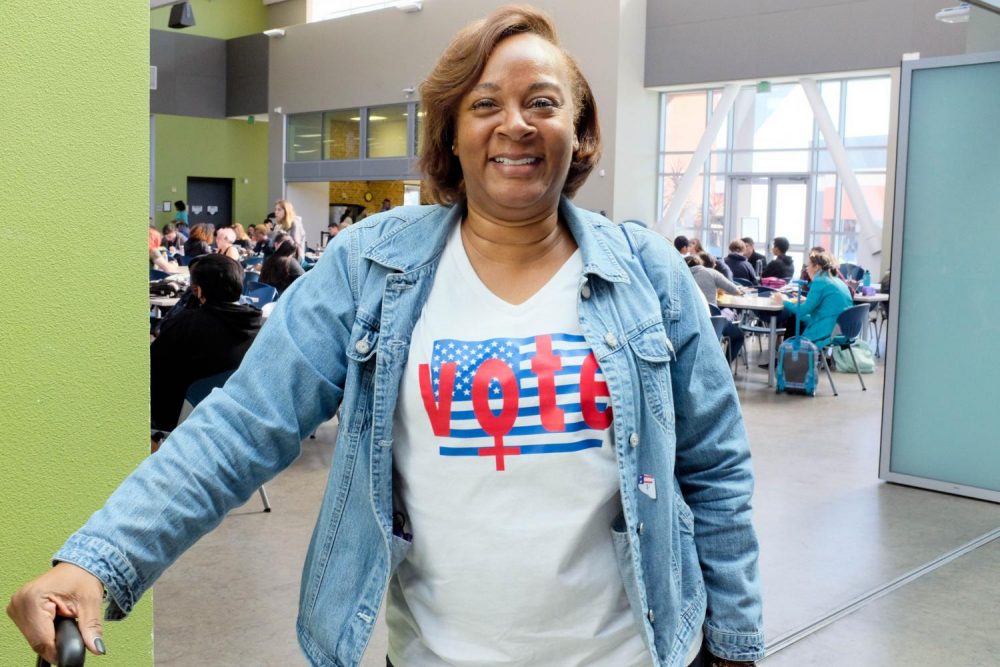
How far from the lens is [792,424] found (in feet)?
24.2

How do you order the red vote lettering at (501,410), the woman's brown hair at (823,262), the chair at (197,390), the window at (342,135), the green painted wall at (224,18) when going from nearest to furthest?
1. the red vote lettering at (501,410)
2. the chair at (197,390)
3. the woman's brown hair at (823,262)
4. the window at (342,135)
5. the green painted wall at (224,18)

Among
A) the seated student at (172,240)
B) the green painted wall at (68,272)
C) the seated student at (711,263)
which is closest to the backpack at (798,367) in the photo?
the seated student at (711,263)

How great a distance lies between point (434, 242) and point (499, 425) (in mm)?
274

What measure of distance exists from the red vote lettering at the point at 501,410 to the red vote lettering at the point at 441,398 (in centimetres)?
3

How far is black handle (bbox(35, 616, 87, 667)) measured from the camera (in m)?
0.92

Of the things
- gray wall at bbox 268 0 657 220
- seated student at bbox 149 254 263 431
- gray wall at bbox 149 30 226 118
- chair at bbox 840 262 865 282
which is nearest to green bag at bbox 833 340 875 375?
chair at bbox 840 262 865 282

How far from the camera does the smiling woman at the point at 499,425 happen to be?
1.21 meters

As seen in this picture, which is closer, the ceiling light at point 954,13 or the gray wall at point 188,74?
the ceiling light at point 954,13

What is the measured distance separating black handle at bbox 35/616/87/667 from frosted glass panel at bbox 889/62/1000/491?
17.2ft

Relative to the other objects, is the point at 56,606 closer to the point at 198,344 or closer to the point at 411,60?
the point at 198,344

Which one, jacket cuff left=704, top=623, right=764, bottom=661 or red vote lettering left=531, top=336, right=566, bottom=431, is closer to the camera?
red vote lettering left=531, top=336, right=566, bottom=431

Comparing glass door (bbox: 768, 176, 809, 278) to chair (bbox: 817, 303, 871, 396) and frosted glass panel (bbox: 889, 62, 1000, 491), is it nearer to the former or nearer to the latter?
chair (bbox: 817, 303, 871, 396)

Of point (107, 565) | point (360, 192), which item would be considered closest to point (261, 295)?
point (107, 565)

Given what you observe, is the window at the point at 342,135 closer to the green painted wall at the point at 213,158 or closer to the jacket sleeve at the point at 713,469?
the green painted wall at the point at 213,158
